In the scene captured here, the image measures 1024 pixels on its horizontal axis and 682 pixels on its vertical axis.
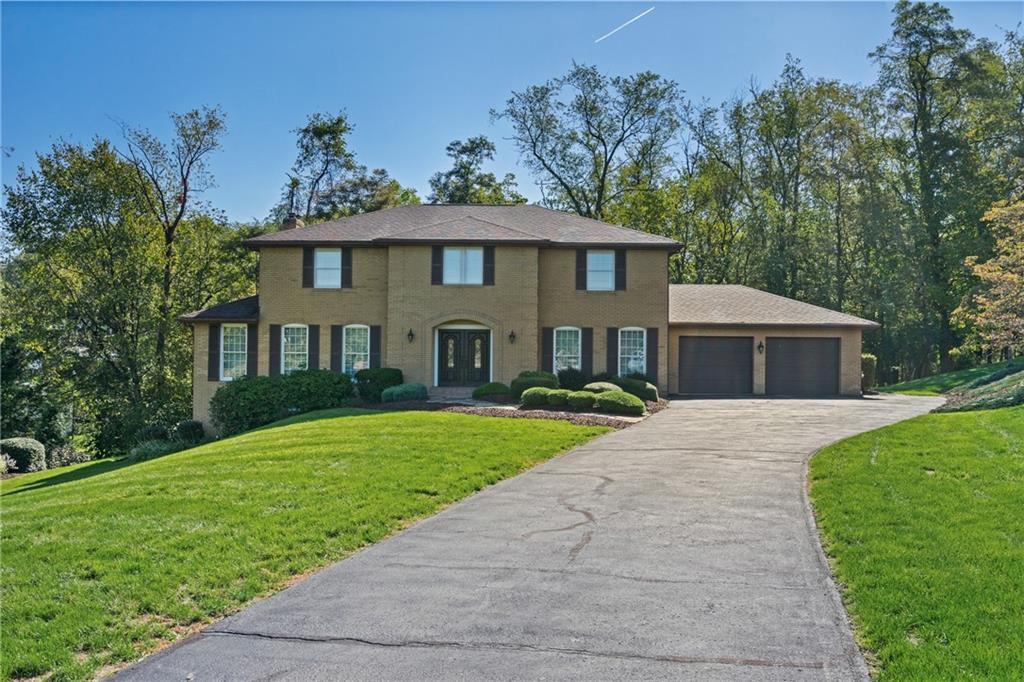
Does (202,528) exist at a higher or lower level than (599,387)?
lower

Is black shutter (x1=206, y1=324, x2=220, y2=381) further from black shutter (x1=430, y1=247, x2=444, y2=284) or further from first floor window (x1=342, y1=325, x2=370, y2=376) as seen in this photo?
black shutter (x1=430, y1=247, x2=444, y2=284)

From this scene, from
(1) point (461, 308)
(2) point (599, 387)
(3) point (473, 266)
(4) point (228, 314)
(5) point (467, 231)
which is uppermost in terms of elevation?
(5) point (467, 231)

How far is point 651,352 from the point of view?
27156 millimetres

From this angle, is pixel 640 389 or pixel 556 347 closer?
pixel 640 389

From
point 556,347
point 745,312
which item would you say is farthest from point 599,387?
point 745,312

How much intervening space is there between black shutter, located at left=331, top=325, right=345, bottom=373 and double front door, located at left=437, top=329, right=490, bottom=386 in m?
3.32

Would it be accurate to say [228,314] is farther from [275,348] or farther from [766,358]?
[766,358]

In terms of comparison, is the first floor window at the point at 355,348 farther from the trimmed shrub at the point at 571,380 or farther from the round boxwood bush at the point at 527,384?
the trimmed shrub at the point at 571,380

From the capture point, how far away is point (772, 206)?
44875 mm

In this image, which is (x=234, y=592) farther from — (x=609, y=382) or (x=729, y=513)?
(x=609, y=382)

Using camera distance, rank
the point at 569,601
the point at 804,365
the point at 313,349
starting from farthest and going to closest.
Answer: the point at 804,365
the point at 313,349
the point at 569,601

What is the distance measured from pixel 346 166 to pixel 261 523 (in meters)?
38.4

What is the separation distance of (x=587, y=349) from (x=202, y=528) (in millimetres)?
19295

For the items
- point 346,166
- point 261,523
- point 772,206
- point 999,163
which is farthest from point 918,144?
point 261,523
